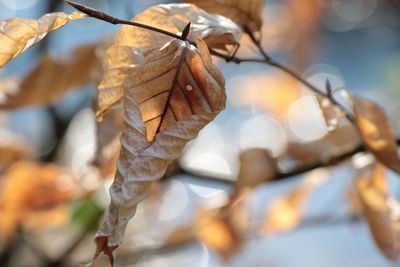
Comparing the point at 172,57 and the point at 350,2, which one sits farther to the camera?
→ the point at 350,2

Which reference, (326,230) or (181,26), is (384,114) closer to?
(181,26)

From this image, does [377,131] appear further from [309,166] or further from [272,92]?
Result: [272,92]

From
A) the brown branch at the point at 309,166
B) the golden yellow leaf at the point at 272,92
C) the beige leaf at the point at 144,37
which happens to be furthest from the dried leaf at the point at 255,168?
the golden yellow leaf at the point at 272,92

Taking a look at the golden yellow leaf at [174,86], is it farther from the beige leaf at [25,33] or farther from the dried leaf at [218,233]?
the dried leaf at [218,233]

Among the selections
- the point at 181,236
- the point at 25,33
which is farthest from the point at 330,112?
the point at 181,236

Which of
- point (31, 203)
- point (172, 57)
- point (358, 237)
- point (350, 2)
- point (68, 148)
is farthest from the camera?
point (350, 2)

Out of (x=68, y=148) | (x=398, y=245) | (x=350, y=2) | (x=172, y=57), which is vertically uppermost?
(x=172, y=57)

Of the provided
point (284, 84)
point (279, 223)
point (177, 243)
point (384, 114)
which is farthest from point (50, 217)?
point (284, 84)
